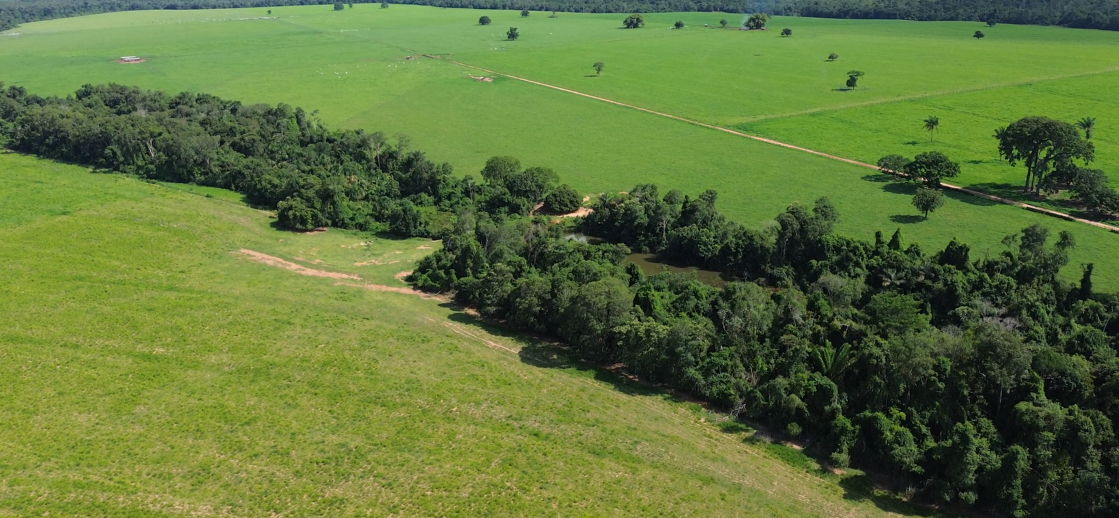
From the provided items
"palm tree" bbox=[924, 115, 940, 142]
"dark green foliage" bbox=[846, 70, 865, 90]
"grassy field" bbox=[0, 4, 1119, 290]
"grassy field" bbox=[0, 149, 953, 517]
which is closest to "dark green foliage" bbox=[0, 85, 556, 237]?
"grassy field" bbox=[0, 4, 1119, 290]

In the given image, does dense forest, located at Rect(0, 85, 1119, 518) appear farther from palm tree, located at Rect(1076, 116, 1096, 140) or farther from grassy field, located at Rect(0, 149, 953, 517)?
palm tree, located at Rect(1076, 116, 1096, 140)

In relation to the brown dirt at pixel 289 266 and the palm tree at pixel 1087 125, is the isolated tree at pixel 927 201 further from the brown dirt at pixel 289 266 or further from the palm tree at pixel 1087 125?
the brown dirt at pixel 289 266

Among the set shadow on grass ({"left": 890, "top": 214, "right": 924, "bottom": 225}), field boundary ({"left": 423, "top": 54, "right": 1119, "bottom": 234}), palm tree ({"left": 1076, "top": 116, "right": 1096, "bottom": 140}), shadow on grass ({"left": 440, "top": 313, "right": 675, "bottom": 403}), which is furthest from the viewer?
palm tree ({"left": 1076, "top": 116, "right": 1096, "bottom": 140})

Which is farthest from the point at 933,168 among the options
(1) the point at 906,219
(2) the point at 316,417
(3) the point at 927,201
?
(2) the point at 316,417

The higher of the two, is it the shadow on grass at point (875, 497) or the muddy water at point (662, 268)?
the muddy water at point (662, 268)

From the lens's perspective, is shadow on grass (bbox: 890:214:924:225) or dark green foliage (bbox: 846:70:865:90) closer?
shadow on grass (bbox: 890:214:924:225)

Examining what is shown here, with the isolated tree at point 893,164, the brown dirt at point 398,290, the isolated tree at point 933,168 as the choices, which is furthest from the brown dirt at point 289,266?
the isolated tree at point 933,168

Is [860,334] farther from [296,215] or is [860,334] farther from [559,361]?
[296,215]
